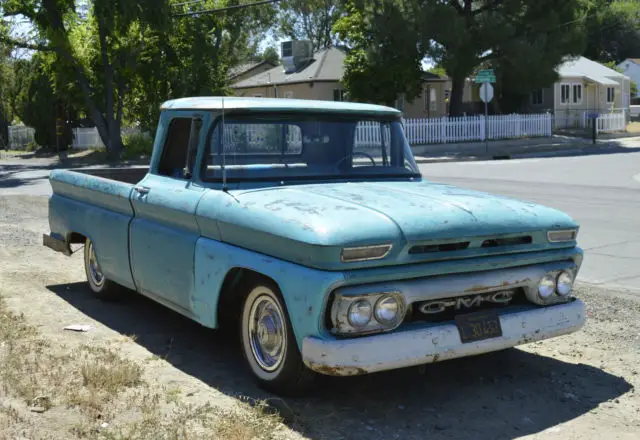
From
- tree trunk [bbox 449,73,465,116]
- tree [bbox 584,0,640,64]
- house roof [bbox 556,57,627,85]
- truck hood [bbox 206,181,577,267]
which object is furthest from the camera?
tree [bbox 584,0,640,64]

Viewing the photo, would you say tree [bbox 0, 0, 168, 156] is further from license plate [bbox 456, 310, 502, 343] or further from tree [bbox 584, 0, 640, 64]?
tree [bbox 584, 0, 640, 64]

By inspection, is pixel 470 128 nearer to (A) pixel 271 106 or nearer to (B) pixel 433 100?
(B) pixel 433 100

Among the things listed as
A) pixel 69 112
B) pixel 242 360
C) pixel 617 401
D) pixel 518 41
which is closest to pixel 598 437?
pixel 617 401

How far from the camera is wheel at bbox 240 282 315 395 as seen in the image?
4.51 metres

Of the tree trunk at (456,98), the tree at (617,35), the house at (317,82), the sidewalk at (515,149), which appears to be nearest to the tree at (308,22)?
the tree at (617,35)

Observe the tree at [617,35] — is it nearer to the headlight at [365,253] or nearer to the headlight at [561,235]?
the headlight at [561,235]

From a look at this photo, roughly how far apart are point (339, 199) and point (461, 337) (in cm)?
110

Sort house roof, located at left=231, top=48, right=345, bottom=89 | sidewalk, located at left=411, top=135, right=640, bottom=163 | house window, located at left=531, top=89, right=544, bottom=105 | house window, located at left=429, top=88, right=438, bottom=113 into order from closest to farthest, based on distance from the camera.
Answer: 1. sidewalk, located at left=411, top=135, right=640, bottom=163
2. house roof, located at left=231, top=48, right=345, bottom=89
3. house window, located at left=429, top=88, right=438, bottom=113
4. house window, located at left=531, top=89, right=544, bottom=105

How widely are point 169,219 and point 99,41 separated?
108 ft

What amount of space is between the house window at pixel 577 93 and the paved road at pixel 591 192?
2249 centimetres

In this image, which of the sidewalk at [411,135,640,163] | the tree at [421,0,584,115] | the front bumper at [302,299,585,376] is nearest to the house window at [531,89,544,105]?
the sidewalk at [411,135,640,163]

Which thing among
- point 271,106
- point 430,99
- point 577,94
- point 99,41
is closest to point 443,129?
point 430,99

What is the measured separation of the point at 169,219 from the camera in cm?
555

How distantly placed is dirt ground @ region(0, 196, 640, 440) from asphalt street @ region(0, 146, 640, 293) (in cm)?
236
